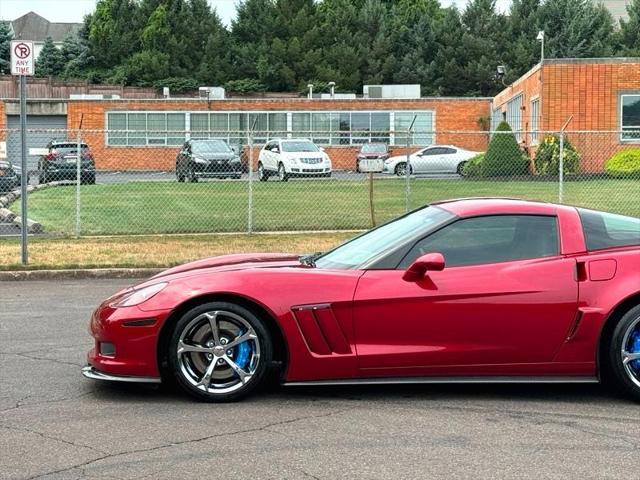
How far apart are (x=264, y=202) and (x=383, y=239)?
52.6 ft

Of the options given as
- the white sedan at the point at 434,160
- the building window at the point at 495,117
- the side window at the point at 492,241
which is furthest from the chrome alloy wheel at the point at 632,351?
the building window at the point at 495,117

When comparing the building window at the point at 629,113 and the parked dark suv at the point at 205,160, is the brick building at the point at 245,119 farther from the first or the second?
the parked dark suv at the point at 205,160

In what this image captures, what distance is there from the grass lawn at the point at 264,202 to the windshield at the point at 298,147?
173 inches

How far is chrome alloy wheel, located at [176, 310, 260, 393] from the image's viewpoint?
6000mm

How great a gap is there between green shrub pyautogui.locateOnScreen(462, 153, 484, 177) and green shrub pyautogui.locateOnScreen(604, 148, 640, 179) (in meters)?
3.91

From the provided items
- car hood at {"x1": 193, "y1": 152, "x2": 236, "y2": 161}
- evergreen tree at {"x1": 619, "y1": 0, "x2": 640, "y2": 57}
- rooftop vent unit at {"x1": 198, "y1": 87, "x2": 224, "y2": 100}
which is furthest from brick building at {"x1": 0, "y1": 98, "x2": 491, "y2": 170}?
evergreen tree at {"x1": 619, "y1": 0, "x2": 640, "y2": 57}

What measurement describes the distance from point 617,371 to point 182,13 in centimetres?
8067

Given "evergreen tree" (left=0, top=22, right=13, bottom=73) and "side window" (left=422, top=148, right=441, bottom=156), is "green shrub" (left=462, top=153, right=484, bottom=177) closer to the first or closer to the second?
"side window" (left=422, top=148, right=441, bottom=156)

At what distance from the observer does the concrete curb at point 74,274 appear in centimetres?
1274

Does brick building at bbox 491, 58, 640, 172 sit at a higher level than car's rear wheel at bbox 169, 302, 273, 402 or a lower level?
higher

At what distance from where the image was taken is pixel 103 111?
1969 inches

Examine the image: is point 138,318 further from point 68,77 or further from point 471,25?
point 68,77

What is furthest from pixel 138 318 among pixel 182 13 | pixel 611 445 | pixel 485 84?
pixel 182 13

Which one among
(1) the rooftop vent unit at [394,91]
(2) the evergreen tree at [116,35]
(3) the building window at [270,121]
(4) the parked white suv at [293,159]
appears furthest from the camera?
(2) the evergreen tree at [116,35]
